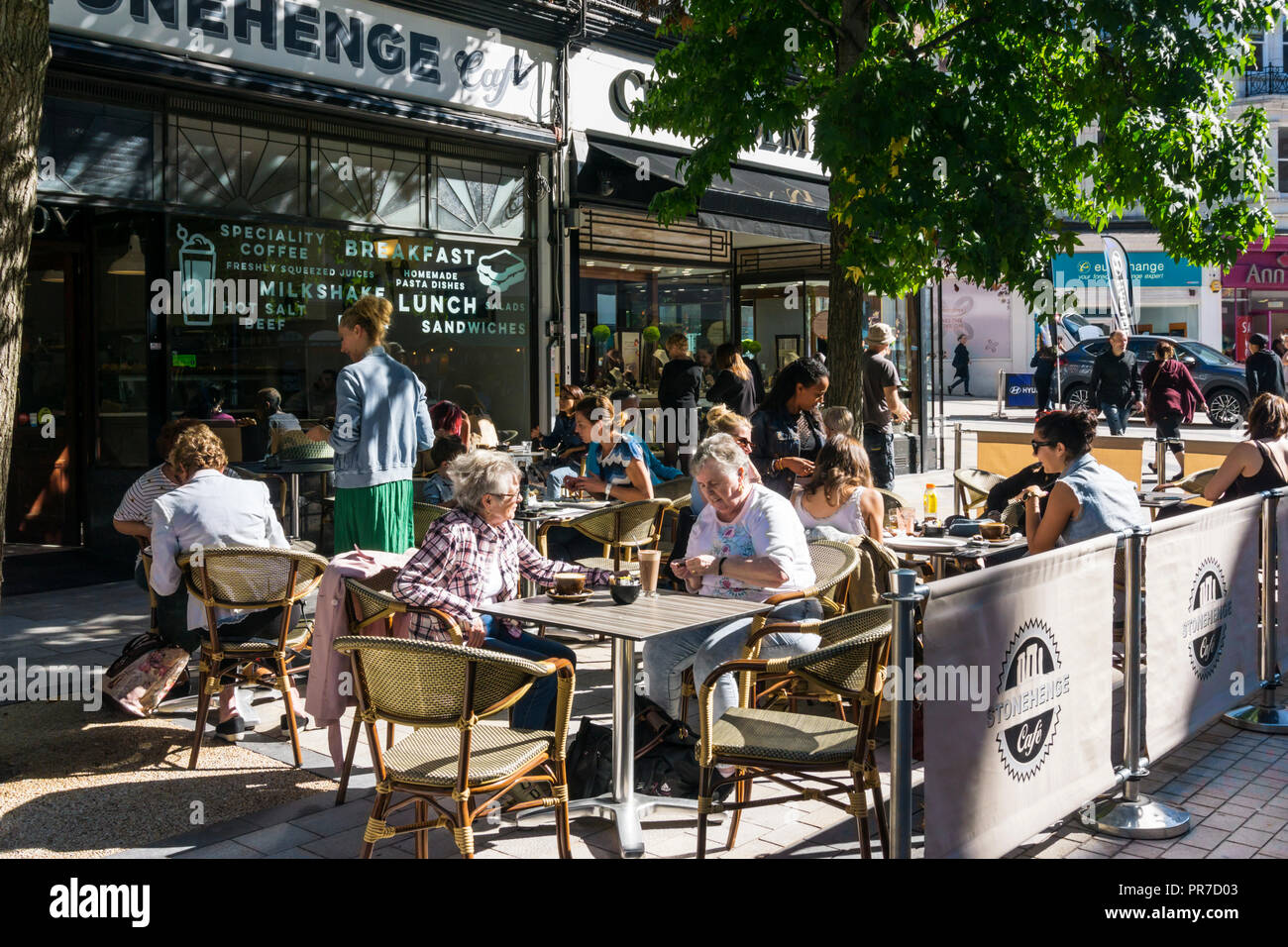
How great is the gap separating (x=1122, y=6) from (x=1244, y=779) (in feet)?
16.8

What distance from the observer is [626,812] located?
451cm

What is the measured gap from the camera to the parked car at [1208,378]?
23484 mm

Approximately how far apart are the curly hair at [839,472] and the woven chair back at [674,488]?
2426 millimetres

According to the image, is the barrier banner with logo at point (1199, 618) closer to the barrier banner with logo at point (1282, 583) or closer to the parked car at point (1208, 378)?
the barrier banner with logo at point (1282, 583)

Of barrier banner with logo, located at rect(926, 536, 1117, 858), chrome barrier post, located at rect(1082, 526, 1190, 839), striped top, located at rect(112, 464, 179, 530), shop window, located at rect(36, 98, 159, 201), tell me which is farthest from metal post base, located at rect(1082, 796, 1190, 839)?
shop window, located at rect(36, 98, 159, 201)

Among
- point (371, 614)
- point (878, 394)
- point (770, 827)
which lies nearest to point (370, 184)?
point (878, 394)

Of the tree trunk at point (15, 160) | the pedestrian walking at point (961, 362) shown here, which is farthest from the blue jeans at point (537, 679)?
the pedestrian walking at point (961, 362)

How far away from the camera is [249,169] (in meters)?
9.84

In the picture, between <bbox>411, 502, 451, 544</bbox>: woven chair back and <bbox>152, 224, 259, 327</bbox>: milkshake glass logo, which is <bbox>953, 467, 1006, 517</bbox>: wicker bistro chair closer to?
<bbox>411, 502, 451, 544</bbox>: woven chair back

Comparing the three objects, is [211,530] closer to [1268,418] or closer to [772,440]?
[772,440]

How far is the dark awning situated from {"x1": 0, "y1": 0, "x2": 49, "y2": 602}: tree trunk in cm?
738

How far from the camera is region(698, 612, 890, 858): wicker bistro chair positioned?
13.0 ft
